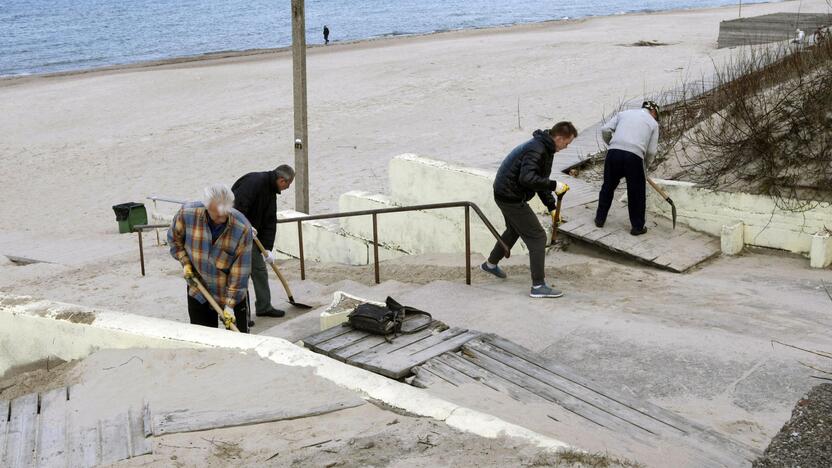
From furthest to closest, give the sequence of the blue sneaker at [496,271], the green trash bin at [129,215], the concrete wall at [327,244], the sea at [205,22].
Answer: the sea at [205,22] → the green trash bin at [129,215] → the concrete wall at [327,244] → the blue sneaker at [496,271]

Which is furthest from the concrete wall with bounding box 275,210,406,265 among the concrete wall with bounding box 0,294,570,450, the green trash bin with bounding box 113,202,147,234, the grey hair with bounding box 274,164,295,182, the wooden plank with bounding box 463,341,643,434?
the wooden plank with bounding box 463,341,643,434

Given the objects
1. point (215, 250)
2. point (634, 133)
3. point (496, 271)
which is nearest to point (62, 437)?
point (215, 250)

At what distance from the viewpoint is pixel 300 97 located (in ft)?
42.0

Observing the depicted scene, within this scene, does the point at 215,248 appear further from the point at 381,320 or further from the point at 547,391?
the point at 547,391

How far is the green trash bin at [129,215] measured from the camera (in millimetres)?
15055

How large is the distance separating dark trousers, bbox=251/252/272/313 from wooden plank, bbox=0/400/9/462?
2.75 m

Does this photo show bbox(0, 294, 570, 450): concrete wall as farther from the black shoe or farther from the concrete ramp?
the concrete ramp

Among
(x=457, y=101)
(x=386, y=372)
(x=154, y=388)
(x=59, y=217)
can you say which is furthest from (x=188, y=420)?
(x=457, y=101)

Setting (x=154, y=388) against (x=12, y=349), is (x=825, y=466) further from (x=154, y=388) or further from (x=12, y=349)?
(x=12, y=349)

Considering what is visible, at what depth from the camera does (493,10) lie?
241 ft

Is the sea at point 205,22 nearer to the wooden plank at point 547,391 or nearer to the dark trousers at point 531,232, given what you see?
the dark trousers at point 531,232

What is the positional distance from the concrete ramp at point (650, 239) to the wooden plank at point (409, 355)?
3303mm

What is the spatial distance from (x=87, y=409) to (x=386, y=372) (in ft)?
5.80

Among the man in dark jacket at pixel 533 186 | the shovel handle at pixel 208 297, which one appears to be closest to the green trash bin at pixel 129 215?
the man in dark jacket at pixel 533 186
